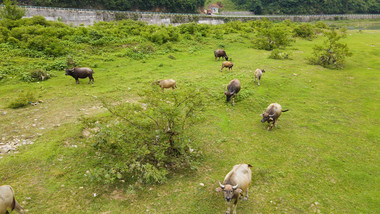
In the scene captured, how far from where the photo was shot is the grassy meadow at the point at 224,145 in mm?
6656

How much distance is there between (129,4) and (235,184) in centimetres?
7026

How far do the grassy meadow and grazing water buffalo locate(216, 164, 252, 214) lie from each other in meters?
0.63

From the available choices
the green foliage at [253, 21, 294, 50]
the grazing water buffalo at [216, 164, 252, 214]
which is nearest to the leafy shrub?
the green foliage at [253, 21, 294, 50]

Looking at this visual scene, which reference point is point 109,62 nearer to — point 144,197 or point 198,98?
point 198,98

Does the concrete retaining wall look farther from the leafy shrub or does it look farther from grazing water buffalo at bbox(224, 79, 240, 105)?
grazing water buffalo at bbox(224, 79, 240, 105)

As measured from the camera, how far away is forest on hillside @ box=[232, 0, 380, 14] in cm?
9012

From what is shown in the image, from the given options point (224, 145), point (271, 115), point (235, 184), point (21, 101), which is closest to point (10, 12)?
point (21, 101)

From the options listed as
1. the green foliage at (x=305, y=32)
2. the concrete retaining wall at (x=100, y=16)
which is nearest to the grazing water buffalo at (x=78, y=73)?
the concrete retaining wall at (x=100, y=16)

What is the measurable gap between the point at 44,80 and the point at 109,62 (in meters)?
5.88

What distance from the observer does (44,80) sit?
15.5 m

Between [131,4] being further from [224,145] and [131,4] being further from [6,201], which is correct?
[6,201]

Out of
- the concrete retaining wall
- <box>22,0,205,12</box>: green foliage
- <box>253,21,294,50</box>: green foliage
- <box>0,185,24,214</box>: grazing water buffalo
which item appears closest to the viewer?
<box>0,185,24,214</box>: grazing water buffalo

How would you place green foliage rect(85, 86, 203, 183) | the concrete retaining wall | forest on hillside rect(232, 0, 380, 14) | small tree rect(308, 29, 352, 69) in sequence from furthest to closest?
forest on hillside rect(232, 0, 380, 14)
the concrete retaining wall
small tree rect(308, 29, 352, 69)
green foliage rect(85, 86, 203, 183)

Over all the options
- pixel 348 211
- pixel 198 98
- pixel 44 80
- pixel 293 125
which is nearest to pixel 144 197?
pixel 198 98
